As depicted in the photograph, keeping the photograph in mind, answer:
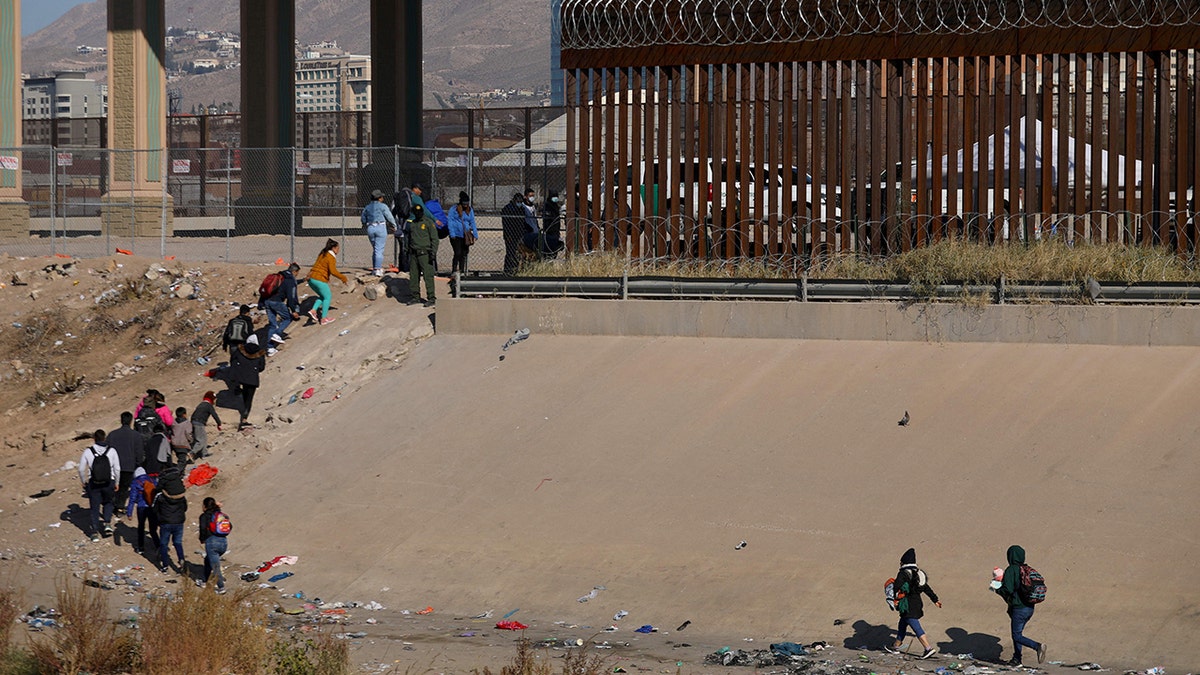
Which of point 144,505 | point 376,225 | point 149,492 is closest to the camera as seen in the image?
point 149,492

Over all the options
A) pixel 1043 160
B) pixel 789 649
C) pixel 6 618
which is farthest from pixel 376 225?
pixel 789 649

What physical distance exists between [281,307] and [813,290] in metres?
7.66

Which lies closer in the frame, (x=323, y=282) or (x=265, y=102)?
(x=323, y=282)

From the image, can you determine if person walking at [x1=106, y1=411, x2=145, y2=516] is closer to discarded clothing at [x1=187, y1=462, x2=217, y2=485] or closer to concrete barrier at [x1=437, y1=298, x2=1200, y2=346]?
discarded clothing at [x1=187, y1=462, x2=217, y2=485]

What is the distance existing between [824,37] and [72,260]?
13.9m

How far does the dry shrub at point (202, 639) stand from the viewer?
32.1 feet

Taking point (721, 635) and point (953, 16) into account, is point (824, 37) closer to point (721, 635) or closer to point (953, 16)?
point (953, 16)

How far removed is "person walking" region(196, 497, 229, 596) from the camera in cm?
1457

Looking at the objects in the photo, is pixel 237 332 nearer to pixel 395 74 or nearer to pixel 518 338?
pixel 518 338

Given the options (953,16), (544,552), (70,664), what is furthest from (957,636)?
(953,16)

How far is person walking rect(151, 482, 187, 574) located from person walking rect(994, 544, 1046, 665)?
8104mm

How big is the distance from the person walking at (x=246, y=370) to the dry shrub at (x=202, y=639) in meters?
8.16

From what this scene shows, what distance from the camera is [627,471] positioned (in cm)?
1552

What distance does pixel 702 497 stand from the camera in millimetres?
14789
